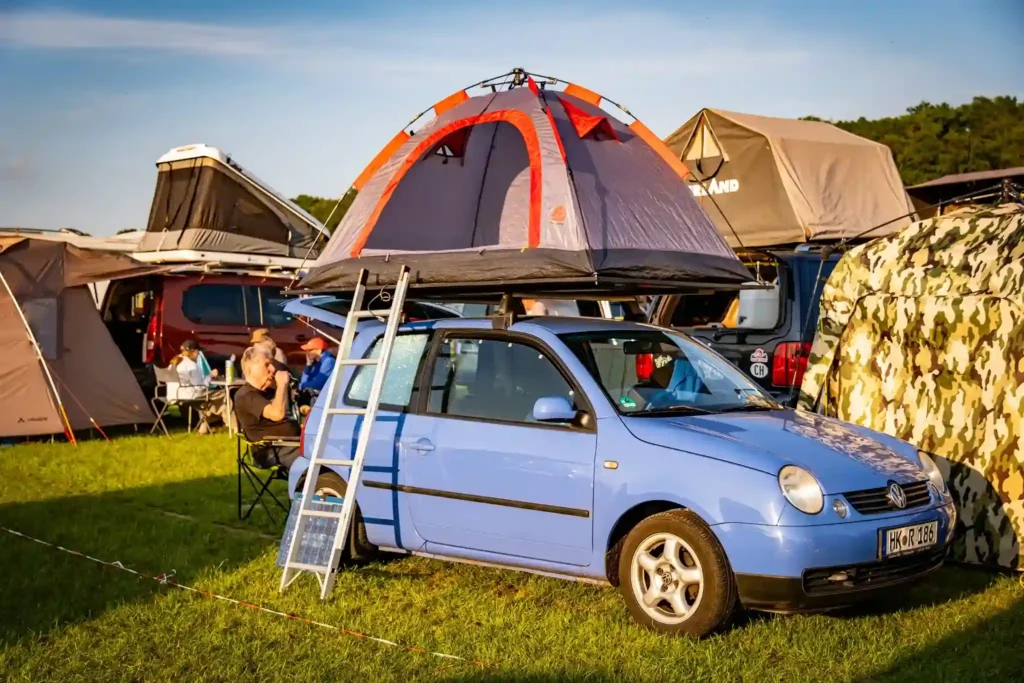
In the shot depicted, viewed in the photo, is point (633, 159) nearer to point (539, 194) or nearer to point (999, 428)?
point (539, 194)

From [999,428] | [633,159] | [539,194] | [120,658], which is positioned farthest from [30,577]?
[999,428]

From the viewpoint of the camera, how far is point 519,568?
628cm

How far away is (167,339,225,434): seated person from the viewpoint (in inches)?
551

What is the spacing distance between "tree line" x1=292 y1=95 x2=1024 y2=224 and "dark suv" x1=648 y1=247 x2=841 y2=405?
24.9 meters

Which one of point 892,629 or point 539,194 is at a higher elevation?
point 539,194

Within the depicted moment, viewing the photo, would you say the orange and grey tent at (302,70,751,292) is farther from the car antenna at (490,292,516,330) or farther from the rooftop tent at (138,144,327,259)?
the rooftop tent at (138,144,327,259)

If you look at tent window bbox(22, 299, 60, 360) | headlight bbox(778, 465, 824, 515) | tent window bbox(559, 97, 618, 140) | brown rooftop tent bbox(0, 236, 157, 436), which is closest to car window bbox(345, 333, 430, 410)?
tent window bbox(559, 97, 618, 140)

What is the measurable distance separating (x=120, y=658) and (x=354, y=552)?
1893 millimetres

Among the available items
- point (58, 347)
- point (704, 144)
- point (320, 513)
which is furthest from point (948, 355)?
point (58, 347)

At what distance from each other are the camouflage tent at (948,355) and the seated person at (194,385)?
8.23m

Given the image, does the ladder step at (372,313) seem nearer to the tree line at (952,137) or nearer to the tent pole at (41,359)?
the tent pole at (41,359)

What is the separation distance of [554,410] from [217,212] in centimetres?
1311

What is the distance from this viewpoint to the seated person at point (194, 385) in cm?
1400

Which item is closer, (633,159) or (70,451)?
(633,159)
